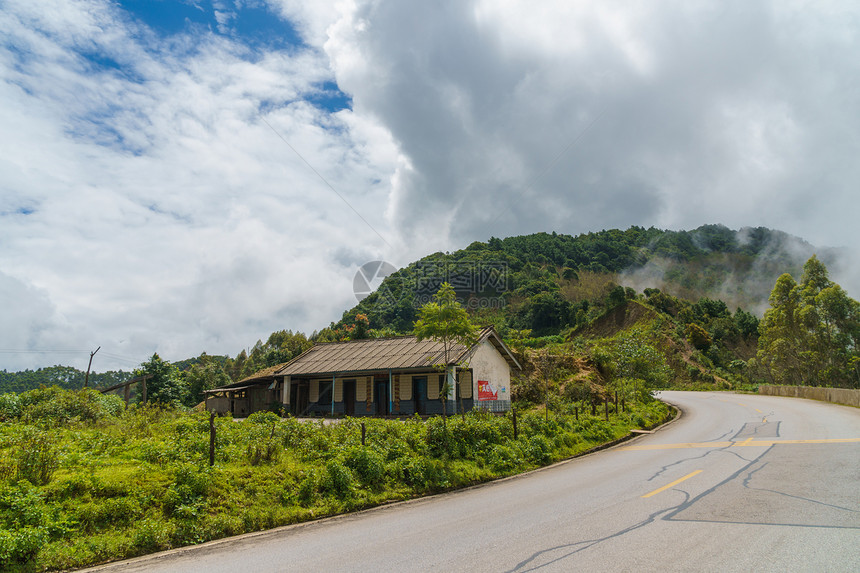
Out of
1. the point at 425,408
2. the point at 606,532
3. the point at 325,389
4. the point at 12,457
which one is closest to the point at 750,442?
the point at 606,532

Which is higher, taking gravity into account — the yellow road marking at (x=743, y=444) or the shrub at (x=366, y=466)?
the shrub at (x=366, y=466)

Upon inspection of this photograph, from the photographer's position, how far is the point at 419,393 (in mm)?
28250

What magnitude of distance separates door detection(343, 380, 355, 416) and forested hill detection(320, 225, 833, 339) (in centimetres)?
2801

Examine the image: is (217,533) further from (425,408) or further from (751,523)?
(425,408)

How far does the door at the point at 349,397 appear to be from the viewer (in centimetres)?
3036

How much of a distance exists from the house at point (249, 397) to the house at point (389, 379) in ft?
0.44

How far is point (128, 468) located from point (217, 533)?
2441mm

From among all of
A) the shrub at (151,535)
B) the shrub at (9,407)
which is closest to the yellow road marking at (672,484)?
the shrub at (151,535)

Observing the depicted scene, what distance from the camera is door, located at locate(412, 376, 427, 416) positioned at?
2800 cm

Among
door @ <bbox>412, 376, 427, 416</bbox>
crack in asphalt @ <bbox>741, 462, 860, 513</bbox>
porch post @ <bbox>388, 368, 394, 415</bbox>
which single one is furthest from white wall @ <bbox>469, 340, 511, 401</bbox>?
crack in asphalt @ <bbox>741, 462, 860, 513</bbox>

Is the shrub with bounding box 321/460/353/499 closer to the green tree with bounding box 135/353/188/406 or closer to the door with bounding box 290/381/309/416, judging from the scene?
the door with bounding box 290/381/309/416

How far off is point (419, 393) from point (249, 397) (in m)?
14.4

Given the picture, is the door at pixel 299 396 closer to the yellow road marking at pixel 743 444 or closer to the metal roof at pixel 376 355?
the metal roof at pixel 376 355

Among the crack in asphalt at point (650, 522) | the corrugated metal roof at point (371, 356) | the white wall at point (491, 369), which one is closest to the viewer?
the crack in asphalt at point (650, 522)
